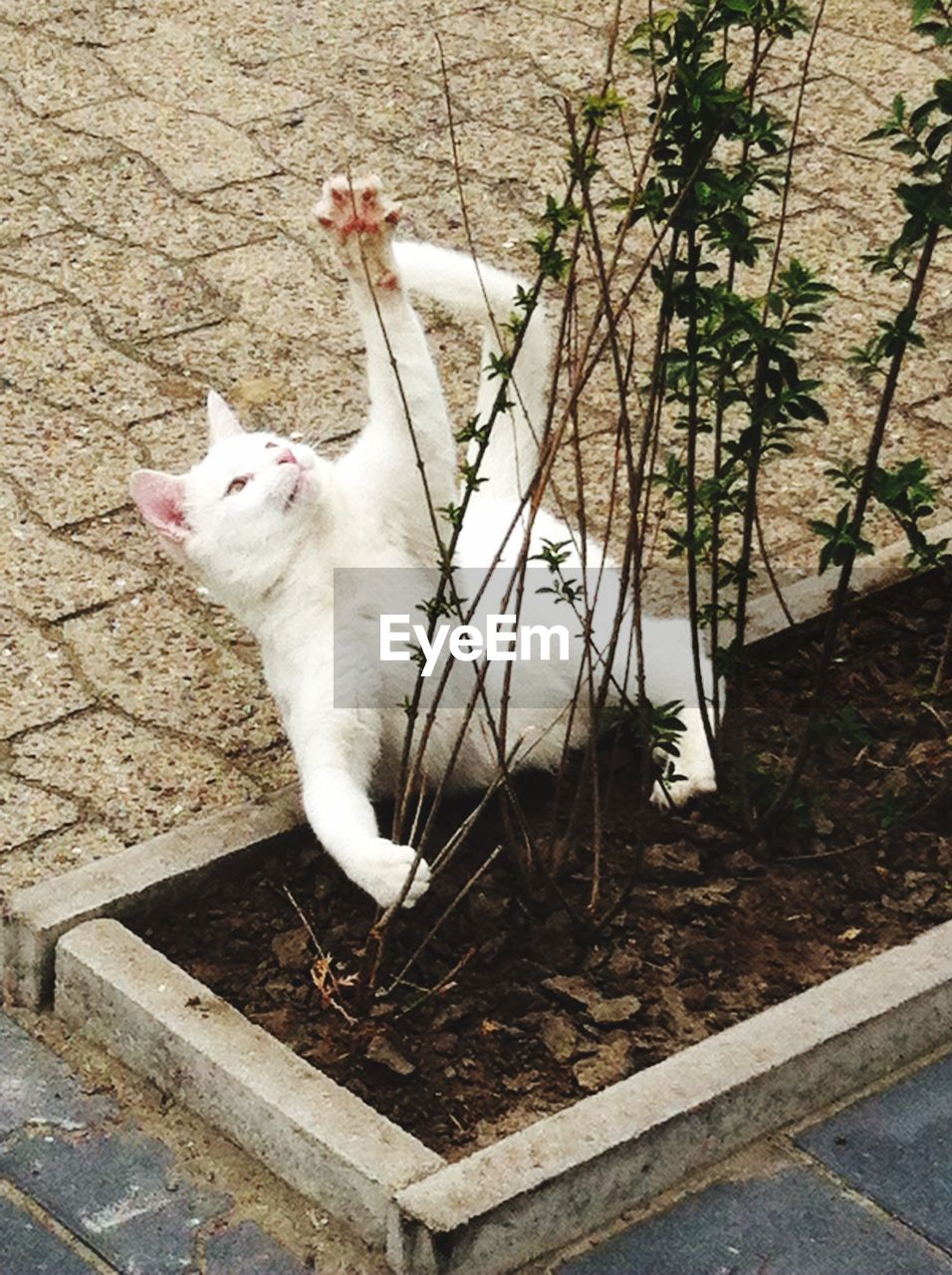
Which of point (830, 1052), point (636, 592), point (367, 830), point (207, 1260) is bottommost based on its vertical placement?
point (207, 1260)

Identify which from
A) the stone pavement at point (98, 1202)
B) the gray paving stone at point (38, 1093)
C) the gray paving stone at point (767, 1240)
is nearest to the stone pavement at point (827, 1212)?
the gray paving stone at point (767, 1240)

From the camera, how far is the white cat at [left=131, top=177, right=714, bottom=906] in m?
3.64

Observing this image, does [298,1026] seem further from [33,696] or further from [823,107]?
[823,107]

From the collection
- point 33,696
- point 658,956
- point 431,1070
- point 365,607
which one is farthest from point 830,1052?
point 33,696

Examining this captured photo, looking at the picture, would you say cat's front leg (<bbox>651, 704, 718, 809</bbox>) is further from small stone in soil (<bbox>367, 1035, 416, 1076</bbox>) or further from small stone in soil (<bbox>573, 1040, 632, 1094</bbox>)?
small stone in soil (<bbox>367, 1035, 416, 1076</bbox>)

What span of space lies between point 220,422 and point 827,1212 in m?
1.74

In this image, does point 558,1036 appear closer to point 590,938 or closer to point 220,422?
point 590,938

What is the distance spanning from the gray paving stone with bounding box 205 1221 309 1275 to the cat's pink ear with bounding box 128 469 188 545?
1185 mm

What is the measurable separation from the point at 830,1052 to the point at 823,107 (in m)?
4.17

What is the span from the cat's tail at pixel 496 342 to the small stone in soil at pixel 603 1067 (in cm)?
110

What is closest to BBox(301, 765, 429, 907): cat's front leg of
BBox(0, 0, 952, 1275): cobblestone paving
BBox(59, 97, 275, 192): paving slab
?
BBox(0, 0, 952, 1275): cobblestone paving

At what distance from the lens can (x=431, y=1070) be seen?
3314 millimetres

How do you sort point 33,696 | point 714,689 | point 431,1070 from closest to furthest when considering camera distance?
point 431,1070 < point 714,689 < point 33,696

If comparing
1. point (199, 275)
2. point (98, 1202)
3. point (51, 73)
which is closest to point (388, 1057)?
point (98, 1202)
